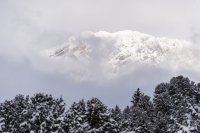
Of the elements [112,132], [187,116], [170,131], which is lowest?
[112,132]

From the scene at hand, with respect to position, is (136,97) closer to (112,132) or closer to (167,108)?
(167,108)

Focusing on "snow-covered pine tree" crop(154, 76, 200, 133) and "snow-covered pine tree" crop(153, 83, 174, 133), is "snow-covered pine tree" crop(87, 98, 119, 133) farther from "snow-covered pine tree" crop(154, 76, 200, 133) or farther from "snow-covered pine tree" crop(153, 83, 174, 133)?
"snow-covered pine tree" crop(154, 76, 200, 133)

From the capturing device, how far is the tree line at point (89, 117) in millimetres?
63500

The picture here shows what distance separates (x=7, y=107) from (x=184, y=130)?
38.7 metres

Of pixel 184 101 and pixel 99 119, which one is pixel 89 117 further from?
pixel 184 101

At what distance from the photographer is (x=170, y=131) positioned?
83.8 metres

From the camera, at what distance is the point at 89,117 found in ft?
209

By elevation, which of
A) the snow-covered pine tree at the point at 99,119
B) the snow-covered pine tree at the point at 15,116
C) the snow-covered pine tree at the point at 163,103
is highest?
the snow-covered pine tree at the point at 163,103

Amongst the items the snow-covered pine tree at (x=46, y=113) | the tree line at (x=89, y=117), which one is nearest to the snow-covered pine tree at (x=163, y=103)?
the tree line at (x=89, y=117)

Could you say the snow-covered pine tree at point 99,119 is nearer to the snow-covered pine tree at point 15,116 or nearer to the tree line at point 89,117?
the tree line at point 89,117

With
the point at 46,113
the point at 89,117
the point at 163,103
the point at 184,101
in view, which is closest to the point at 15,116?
the point at 46,113

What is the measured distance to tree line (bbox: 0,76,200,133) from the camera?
63500 mm

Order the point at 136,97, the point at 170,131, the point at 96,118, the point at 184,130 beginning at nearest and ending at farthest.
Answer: the point at 96,118 < the point at 170,131 < the point at 184,130 < the point at 136,97

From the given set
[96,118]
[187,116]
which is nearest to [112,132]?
[96,118]
